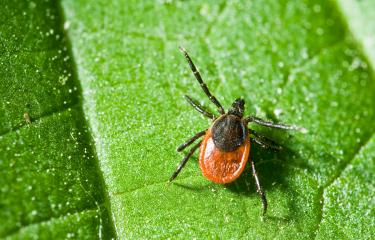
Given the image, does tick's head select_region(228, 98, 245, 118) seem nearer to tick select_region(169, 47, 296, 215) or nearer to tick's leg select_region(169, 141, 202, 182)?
tick select_region(169, 47, 296, 215)

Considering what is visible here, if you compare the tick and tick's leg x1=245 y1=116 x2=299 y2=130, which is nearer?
the tick

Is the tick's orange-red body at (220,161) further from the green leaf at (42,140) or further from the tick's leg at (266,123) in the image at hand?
the green leaf at (42,140)

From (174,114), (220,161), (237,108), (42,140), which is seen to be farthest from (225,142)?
(42,140)

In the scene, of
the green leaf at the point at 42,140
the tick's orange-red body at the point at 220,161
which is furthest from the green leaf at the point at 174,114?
the tick's orange-red body at the point at 220,161

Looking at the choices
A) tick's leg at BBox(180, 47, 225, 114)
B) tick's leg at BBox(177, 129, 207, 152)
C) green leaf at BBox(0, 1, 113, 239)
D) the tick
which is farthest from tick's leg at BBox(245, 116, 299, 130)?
green leaf at BBox(0, 1, 113, 239)

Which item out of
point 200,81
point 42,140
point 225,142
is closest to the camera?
point 42,140

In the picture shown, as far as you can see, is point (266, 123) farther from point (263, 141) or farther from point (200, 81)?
point (200, 81)
